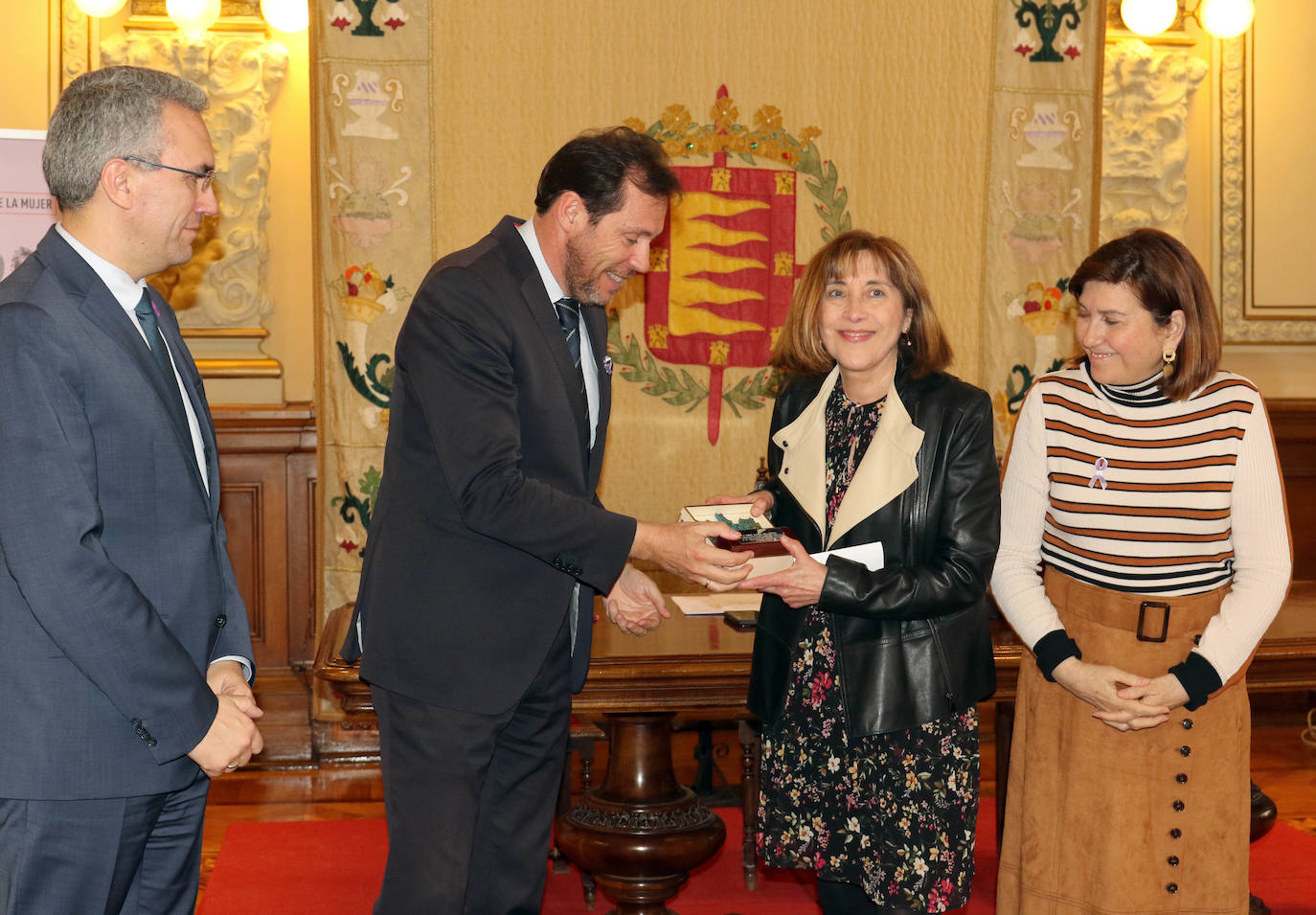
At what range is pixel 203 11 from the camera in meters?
4.80

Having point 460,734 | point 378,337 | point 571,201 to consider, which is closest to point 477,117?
point 378,337

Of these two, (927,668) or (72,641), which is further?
(927,668)

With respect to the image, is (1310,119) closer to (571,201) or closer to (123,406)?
(571,201)

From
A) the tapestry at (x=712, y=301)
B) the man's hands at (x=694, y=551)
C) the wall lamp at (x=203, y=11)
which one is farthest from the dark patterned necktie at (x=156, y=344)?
the wall lamp at (x=203, y=11)

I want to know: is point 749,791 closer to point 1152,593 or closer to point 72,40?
point 1152,593

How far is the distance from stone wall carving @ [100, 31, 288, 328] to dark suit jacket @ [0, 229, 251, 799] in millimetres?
3281

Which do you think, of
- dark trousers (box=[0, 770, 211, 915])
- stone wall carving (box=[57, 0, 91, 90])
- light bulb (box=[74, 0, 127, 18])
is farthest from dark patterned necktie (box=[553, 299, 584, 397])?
stone wall carving (box=[57, 0, 91, 90])

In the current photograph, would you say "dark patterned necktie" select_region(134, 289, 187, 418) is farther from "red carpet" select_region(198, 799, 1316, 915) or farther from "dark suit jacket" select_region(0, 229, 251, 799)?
"red carpet" select_region(198, 799, 1316, 915)

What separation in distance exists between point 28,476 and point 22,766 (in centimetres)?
43

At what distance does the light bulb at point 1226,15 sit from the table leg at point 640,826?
4028 millimetres

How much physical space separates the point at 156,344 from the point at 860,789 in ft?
4.90

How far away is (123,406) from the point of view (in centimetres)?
185

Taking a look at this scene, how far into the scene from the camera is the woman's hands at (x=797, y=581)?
7.54 ft

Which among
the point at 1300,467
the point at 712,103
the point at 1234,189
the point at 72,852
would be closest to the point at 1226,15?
the point at 1234,189
